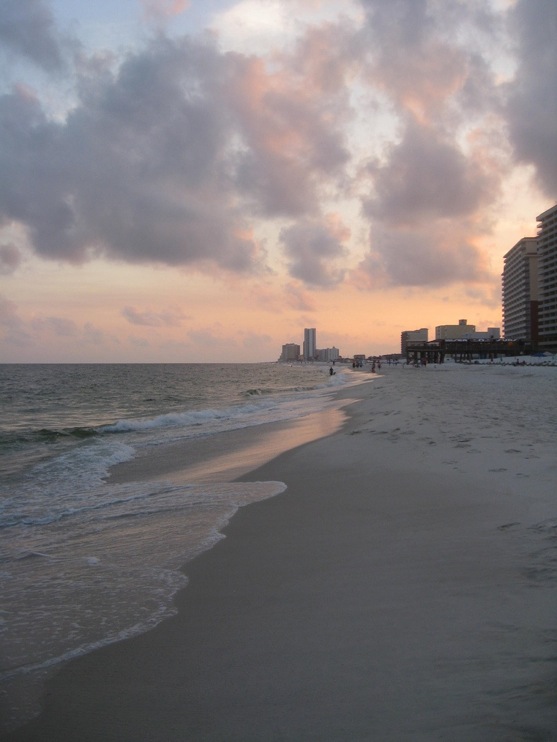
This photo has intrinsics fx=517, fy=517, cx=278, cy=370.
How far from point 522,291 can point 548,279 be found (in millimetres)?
31313

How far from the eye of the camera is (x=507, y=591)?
12.7 feet

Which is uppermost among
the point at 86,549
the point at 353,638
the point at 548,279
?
the point at 548,279

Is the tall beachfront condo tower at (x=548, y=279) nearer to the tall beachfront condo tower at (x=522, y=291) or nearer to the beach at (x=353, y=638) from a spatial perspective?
the tall beachfront condo tower at (x=522, y=291)

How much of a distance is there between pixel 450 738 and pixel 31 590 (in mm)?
4191

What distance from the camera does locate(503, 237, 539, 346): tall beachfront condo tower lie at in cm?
15038

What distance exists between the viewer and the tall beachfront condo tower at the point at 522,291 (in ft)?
493

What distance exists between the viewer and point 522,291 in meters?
157

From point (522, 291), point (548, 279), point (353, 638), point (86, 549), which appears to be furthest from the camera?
point (522, 291)

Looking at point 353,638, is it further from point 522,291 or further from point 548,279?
point 522,291

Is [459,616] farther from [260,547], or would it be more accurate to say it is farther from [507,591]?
[260,547]

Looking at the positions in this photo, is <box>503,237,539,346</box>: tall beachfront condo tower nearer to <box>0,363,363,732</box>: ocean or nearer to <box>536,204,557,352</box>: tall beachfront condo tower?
<box>536,204,557,352</box>: tall beachfront condo tower

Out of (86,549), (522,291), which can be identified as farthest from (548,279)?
(86,549)

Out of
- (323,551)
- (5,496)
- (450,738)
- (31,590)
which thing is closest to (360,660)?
(450,738)

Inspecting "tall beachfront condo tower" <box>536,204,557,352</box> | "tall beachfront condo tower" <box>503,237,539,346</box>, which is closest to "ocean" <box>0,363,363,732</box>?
"tall beachfront condo tower" <box>536,204,557,352</box>
